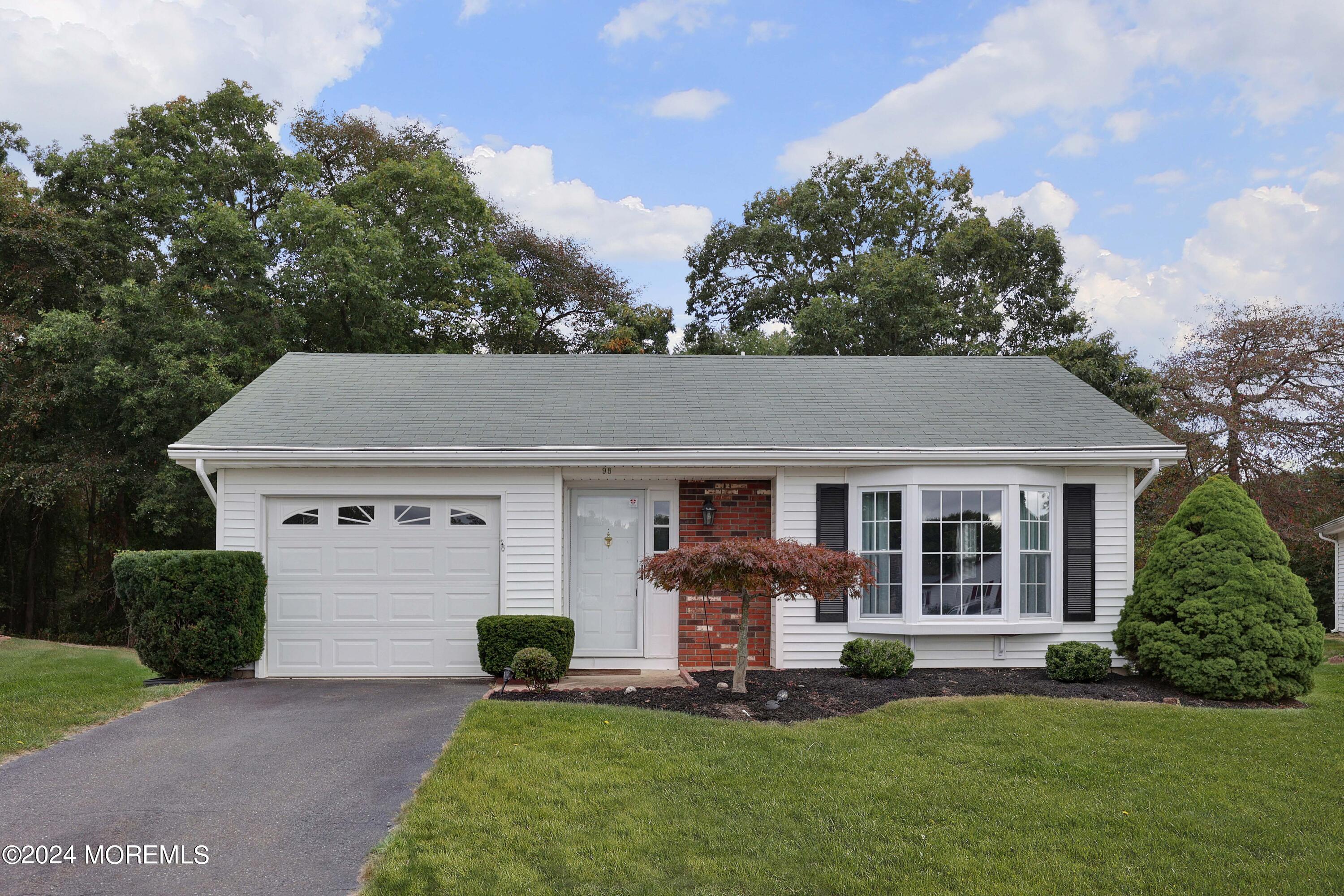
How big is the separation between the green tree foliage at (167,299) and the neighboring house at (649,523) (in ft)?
22.8

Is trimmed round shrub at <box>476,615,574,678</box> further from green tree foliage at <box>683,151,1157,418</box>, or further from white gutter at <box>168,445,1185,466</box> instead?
green tree foliage at <box>683,151,1157,418</box>

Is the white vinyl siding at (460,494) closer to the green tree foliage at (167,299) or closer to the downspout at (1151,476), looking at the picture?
the downspout at (1151,476)

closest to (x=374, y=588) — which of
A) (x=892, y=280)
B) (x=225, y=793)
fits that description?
(x=225, y=793)

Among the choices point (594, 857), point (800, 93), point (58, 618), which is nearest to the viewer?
point (594, 857)

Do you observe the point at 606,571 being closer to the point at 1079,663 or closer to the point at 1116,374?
the point at 1079,663

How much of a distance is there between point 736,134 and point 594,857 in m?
14.3

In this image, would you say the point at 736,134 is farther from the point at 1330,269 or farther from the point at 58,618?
the point at 58,618

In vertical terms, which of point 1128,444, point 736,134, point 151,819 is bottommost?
point 151,819

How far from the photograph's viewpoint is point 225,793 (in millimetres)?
5336

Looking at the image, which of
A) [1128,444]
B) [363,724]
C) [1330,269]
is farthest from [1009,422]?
[1330,269]

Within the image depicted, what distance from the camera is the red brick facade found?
32.9 feet

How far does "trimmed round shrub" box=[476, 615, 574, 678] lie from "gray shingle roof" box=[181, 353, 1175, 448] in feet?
6.22

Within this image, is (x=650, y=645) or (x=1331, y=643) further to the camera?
(x=1331, y=643)

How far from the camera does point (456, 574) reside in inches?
381
